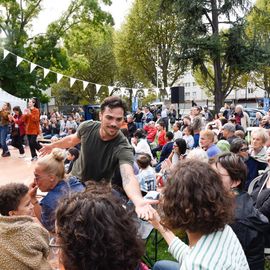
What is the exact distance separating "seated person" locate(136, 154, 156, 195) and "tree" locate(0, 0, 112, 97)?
71.9ft

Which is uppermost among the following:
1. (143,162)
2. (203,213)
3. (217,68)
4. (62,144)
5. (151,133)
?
(217,68)

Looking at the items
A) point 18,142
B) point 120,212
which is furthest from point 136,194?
point 18,142

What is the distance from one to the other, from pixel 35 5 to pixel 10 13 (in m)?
1.88

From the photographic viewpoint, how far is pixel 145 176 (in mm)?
5352

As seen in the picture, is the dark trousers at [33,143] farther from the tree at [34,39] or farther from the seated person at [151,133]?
the tree at [34,39]

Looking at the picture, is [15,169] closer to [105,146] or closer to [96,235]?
[105,146]

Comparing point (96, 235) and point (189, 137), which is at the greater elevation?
point (96, 235)

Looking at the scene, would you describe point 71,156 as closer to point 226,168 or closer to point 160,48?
point 226,168

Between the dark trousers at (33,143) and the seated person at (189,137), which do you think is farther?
the dark trousers at (33,143)

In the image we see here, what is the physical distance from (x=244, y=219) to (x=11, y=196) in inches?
64.0

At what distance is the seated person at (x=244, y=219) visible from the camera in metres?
2.61

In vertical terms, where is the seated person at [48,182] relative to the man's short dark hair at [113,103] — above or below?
below

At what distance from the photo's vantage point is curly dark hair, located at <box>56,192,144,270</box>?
1344 millimetres

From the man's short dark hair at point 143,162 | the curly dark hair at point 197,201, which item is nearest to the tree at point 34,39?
the man's short dark hair at point 143,162
